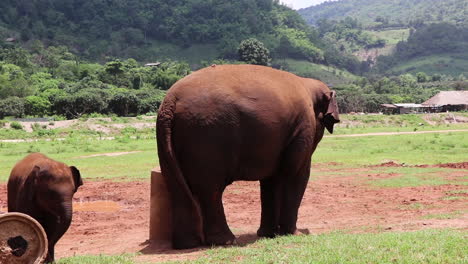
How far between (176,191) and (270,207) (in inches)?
79.6

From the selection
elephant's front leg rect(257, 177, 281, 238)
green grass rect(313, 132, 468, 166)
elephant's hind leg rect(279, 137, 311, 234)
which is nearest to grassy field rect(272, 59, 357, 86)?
green grass rect(313, 132, 468, 166)

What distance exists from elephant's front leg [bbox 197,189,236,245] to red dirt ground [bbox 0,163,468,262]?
61cm

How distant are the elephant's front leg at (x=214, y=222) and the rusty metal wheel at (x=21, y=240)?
2.67 metres

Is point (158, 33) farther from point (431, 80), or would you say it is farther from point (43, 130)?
point (43, 130)

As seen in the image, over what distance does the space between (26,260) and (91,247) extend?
3.58 metres

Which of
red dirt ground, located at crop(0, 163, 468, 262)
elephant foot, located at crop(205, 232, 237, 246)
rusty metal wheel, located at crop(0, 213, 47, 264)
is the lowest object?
red dirt ground, located at crop(0, 163, 468, 262)

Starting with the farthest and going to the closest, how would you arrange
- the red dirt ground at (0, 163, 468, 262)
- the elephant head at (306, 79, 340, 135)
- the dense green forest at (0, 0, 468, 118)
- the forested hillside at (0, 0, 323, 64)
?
the forested hillside at (0, 0, 323, 64), the dense green forest at (0, 0, 468, 118), the elephant head at (306, 79, 340, 135), the red dirt ground at (0, 163, 468, 262)

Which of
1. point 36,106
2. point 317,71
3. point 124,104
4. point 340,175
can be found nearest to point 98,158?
point 340,175

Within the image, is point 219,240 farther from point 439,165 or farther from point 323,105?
point 439,165

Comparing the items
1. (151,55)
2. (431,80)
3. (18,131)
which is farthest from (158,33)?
(18,131)

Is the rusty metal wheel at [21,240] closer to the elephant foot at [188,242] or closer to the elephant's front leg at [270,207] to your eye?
the elephant foot at [188,242]

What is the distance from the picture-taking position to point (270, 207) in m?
10.2

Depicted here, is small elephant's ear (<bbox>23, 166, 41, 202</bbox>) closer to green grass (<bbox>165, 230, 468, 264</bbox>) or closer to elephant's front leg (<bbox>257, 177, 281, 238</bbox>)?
green grass (<bbox>165, 230, 468, 264</bbox>)

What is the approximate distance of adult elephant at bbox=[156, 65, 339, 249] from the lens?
8672 millimetres
